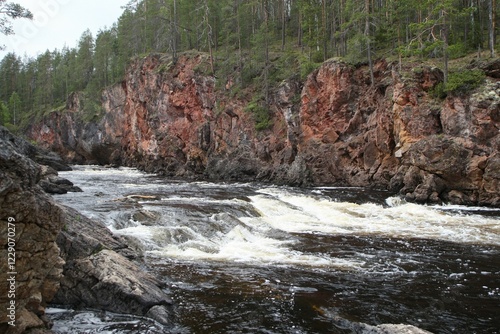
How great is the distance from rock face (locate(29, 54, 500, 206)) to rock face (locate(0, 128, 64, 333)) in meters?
20.5

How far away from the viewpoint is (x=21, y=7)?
15195 mm

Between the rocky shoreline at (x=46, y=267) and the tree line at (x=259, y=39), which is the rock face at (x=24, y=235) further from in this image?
the tree line at (x=259, y=39)

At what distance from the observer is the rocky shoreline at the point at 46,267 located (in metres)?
5.34

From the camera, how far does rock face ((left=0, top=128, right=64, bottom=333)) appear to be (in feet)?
17.3

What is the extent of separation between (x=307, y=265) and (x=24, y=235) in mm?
7368

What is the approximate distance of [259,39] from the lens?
4031 cm

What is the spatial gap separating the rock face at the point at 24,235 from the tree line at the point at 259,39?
81.6 ft

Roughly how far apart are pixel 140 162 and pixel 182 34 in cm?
1816

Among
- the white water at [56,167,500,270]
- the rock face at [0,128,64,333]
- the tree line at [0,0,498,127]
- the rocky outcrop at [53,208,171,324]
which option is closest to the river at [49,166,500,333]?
the white water at [56,167,500,270]

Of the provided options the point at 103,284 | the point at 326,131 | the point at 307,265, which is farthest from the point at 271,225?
the point at 326,131

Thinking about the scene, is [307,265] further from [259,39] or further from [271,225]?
[259,39]

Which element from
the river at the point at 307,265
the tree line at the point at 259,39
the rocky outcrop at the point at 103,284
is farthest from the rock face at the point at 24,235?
the tree line at the point at 259,39

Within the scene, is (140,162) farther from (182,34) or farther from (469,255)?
(469,255)

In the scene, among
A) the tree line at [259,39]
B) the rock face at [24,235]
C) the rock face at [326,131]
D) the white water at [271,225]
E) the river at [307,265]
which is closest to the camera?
the rock face at [24,235]
